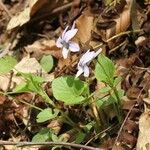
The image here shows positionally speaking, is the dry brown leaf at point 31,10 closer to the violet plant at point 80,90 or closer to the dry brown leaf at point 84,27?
the dry brown leaf at point 84,27

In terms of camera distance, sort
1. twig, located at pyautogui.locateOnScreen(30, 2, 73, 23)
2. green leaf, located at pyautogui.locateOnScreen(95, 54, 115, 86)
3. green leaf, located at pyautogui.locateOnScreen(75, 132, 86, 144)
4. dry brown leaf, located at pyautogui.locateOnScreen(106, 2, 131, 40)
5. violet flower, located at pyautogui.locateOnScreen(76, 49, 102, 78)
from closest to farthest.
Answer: violet flower, located at pyautogui.locateOnScreen(76, 49, 102, 78)
green leaf, located at pyautogui.locateOnScreen(95, 54, 115, 86)
green leaf, located at pyautogui.locateOnScreen(75, 132, 86, 144)
dry brown leaf, located at pyautogui.locateOnScreen(106, 2, 131, 40)
twig, located at pyautogui.locateOnScreen(30, 2, 73, 23)

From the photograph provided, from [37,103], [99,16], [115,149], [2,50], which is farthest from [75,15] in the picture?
[115,149]

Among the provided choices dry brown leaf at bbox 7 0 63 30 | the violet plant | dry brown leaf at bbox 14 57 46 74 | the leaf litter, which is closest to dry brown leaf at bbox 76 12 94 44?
the leaf litter

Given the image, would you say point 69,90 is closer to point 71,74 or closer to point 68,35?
point 68,35

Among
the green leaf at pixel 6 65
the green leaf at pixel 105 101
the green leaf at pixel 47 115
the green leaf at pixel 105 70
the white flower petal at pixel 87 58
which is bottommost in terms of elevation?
the green leaf at pixel 105 101

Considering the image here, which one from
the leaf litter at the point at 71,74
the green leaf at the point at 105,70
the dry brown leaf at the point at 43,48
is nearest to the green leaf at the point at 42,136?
the leaf litter at the point at 71,74

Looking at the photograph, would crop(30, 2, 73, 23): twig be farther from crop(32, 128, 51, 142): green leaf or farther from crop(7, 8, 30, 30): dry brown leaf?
crop(32, 128, 51, 142): green leaf

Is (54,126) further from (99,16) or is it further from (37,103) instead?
(99,16)
